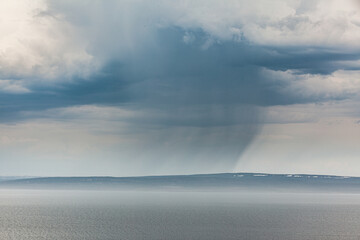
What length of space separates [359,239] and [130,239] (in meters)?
41.3

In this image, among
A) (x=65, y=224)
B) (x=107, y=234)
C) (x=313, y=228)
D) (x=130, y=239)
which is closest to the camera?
(x=130, y=239)

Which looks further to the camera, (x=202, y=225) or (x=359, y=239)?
(x=202, y=225)

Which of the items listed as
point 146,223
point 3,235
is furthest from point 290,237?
point 3,235

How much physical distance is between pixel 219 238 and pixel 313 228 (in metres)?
31.1

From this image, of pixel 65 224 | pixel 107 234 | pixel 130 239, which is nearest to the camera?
pixel 130 239

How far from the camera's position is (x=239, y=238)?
96312mm

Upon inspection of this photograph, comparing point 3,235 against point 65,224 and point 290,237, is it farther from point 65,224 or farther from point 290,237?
point 290,237

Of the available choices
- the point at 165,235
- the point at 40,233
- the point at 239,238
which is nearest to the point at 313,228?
the point at 239,238

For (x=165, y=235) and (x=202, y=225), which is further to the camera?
(x=202, y=225)

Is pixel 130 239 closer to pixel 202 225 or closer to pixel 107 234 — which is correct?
pixel 107 234

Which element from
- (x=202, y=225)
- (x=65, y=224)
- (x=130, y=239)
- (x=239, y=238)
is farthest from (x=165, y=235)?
(x=65, y=224)

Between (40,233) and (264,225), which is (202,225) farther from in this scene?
(40,233)

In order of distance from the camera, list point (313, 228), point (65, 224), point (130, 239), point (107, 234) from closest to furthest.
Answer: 1. point (130, 239)
2. point (107, 234)
3. point (313, 228)
4. point (65, 224)

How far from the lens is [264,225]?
12331 cm
